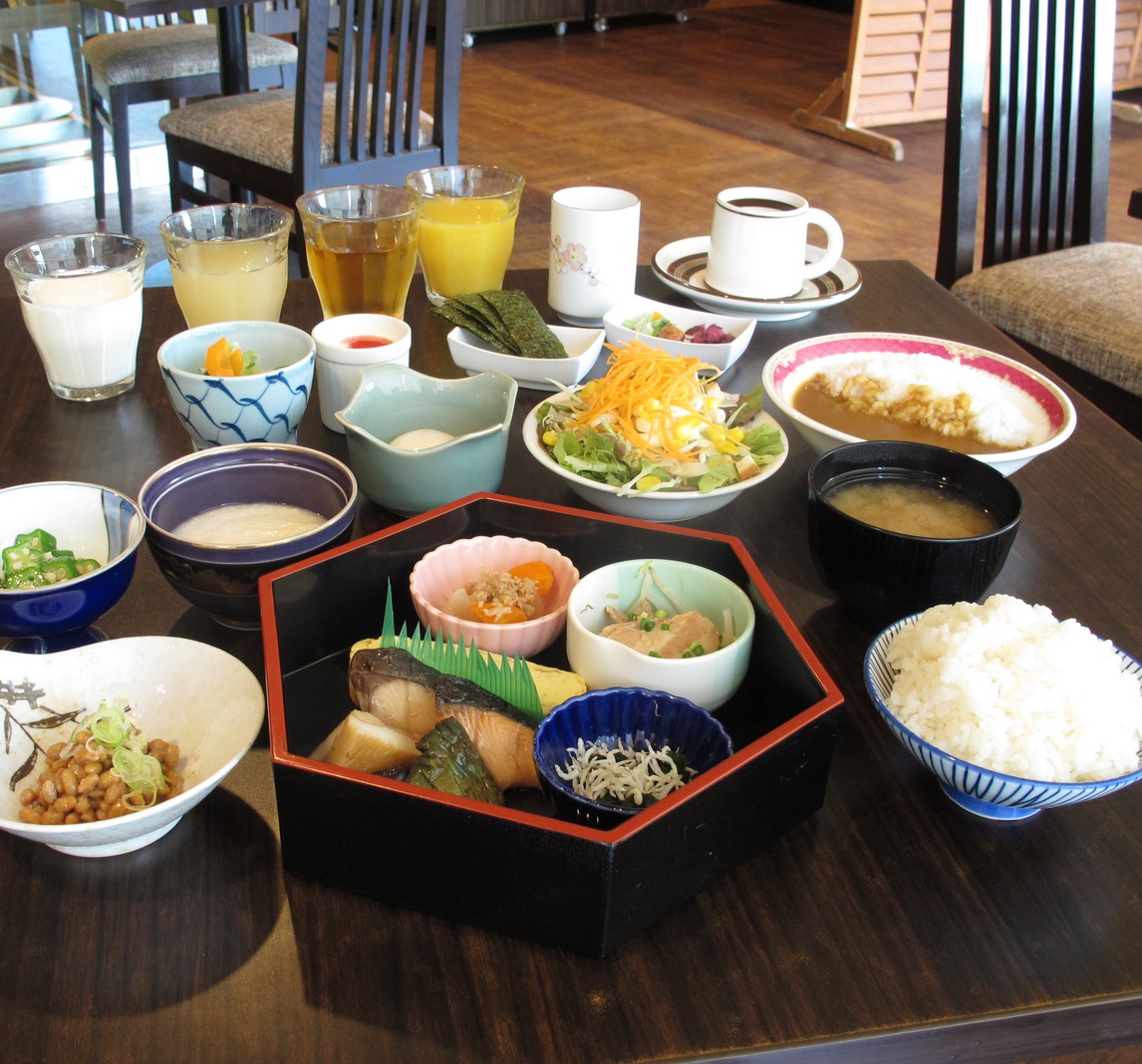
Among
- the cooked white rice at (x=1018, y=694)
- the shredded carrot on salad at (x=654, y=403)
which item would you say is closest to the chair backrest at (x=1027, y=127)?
the shredded carrot on salad at (x=654, y=403)

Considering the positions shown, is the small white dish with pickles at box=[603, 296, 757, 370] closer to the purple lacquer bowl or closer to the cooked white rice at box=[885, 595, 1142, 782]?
the purple lacquer bowl

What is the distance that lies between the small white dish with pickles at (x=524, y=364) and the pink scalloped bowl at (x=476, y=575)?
0.38 metres

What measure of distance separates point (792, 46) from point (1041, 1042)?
24.2ft

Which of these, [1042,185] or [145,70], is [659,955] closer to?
[1042,185]

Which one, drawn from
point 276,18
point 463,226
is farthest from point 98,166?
point 463,226

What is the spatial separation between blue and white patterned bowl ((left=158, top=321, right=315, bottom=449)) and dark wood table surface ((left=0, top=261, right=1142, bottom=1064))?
0.44m

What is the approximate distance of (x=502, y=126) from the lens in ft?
17.7

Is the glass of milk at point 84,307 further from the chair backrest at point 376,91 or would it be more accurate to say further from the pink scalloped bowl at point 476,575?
the chair backrest at point 376,91

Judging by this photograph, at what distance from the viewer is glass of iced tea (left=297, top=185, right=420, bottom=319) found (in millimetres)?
1419

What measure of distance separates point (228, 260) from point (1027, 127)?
64.3 inches

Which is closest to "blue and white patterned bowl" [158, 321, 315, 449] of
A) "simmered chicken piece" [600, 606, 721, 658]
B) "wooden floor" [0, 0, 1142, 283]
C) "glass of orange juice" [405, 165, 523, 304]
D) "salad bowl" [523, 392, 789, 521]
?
"salad bowl" [523, 392, 789, 521]

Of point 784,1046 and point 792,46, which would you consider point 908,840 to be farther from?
point 792,46

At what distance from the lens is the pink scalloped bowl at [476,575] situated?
85 cm

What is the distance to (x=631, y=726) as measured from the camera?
78cm
